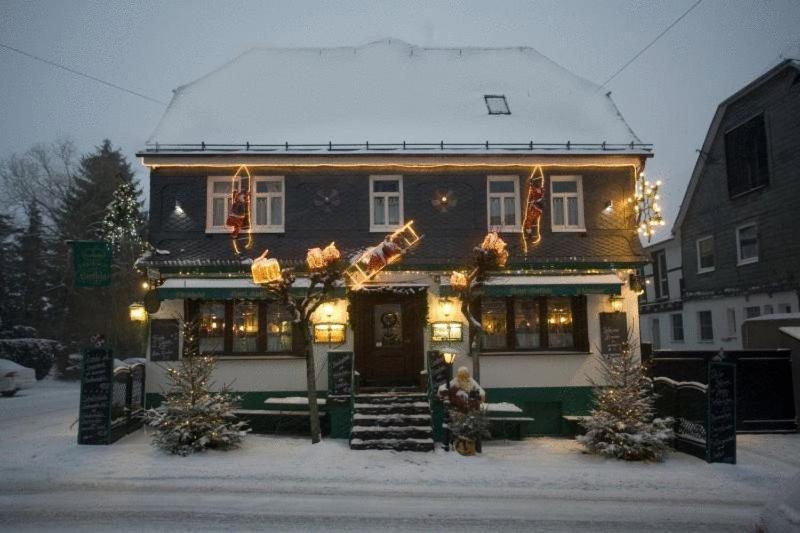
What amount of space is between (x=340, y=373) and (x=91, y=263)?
6176mm

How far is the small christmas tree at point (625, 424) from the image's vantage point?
33.1ft

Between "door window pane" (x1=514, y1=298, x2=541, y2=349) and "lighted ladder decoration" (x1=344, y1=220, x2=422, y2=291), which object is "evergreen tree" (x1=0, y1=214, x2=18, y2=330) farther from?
"door window pane" (x1=514, y1=298, x2=541, y2=349)

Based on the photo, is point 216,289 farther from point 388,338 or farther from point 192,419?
point 388,338

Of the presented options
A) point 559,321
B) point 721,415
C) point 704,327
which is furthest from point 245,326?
point 704,327

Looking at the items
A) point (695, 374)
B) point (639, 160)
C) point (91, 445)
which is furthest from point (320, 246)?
point (695, 374)

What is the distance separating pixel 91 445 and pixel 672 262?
88.3ft

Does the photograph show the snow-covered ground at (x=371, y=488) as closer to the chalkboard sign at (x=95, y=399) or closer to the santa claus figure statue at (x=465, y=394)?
the chalkboard sign at (x=95, y=399)

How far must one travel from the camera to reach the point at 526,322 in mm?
14359

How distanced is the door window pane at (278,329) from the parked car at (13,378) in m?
12.8

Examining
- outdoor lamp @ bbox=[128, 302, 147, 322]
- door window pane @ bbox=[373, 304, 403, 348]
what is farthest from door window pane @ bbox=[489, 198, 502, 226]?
outdoor lamp @ bbox=[128, 302, 147, 322]

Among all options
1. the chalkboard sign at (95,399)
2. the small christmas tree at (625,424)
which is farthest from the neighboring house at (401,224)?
the small christmas tree at (625,424)

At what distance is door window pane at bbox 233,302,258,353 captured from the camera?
1400cm

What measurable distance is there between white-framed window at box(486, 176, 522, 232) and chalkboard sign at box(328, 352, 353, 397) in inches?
207

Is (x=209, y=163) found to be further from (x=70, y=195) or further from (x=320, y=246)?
(x=70, y=195)
